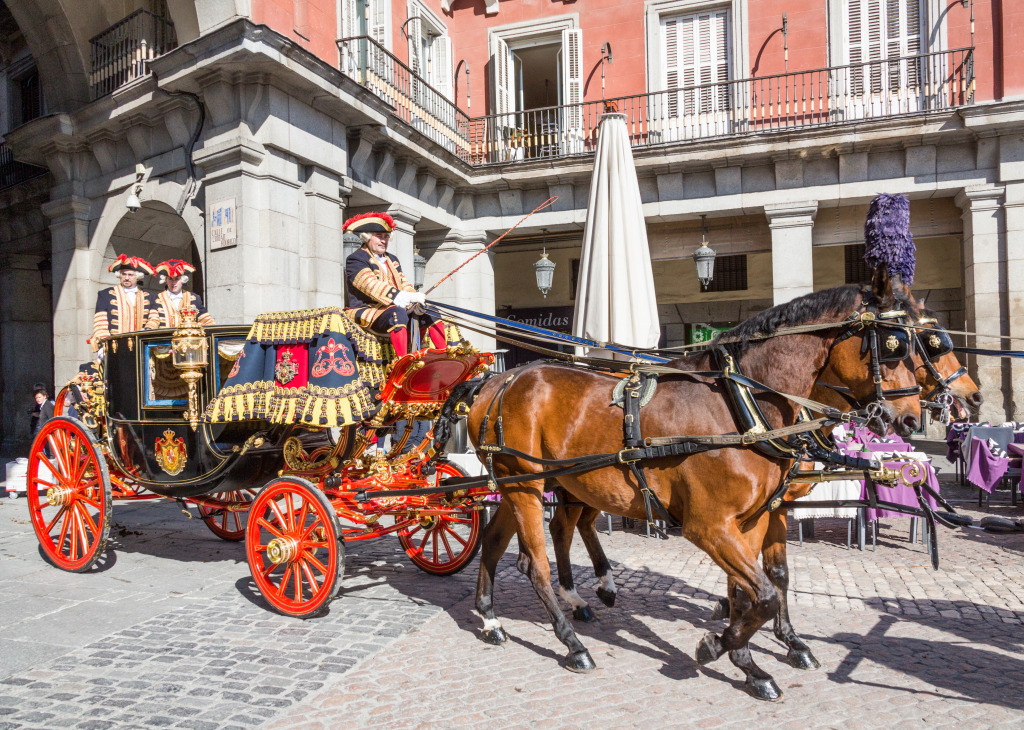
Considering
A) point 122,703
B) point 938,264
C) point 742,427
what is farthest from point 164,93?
point 938,264

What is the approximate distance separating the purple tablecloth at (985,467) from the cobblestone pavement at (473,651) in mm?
2121

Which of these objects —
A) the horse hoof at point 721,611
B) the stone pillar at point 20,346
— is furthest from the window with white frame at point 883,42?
the stone pillar at point 20,346

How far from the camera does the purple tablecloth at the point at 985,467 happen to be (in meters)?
7.89

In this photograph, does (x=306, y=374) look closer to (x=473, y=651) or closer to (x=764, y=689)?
(x=473, y=651)

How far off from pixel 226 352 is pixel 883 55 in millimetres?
12890

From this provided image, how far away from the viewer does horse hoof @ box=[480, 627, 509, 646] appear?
421 cm

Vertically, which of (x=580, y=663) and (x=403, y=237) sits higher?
(x=403, y=237)

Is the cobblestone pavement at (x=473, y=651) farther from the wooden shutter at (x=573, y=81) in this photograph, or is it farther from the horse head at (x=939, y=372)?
the wooden shutter at (x=573, y=81)

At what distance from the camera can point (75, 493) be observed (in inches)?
227

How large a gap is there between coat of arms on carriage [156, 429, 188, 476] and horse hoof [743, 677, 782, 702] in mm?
4004

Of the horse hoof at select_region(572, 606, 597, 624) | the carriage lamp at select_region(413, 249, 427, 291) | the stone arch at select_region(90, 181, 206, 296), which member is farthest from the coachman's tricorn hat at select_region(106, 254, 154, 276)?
the carriage lamp at select_region(413, 249, 427, 291)

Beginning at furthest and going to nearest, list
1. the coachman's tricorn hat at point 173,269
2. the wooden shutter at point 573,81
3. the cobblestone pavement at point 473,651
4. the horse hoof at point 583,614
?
the wooden shutter at point 573,81, the coachman's tricorn hat at point 173,269, the horse hoof at point 583,614, the cobblestone pavement at point 473,651

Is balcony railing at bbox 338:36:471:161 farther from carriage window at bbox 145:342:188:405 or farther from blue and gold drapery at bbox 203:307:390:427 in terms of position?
blue and gold drapery at bbox 203:307:390:427

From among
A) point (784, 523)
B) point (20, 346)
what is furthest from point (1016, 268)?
point (20, 346)
